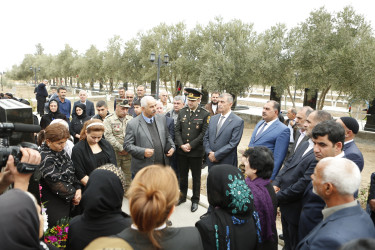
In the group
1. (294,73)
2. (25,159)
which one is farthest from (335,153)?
(294,73)

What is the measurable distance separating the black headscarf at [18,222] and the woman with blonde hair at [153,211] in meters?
0.42

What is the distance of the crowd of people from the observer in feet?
4.08

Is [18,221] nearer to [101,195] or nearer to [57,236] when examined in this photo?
[101,195]

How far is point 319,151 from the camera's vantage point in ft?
8.36

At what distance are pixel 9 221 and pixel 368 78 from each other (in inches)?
→ 485

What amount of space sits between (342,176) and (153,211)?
1.33 metres

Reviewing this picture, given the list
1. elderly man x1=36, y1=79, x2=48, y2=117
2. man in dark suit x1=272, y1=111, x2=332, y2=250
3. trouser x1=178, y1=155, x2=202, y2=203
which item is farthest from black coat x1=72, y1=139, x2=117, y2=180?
elderly man x1=36, y1=79, x2=48, y2=117

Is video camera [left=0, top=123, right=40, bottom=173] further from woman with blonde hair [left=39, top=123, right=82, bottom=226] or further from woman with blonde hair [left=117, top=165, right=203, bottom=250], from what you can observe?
woman with blonde hair [left=39, top=123, right=82, bottom=226]

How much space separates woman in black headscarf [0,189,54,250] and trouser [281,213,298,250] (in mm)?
2707

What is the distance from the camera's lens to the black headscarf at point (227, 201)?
166 centimetres

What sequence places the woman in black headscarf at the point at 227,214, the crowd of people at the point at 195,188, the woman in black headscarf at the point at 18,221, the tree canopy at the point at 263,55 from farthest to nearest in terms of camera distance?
the tree canopy at the point at 263,55 → the woman in black headscarf at the point at 227,214 → the crowd of people at the point at 195,188 → the woman in black headscarf at the point at 18,221

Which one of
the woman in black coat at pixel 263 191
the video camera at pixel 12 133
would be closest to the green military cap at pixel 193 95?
the woman in black coat at pixel 263 191

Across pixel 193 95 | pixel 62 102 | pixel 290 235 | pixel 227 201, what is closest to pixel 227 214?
pixel 227 201

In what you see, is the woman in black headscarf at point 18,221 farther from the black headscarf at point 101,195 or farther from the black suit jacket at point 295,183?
the black suit jacket at point 295,183
